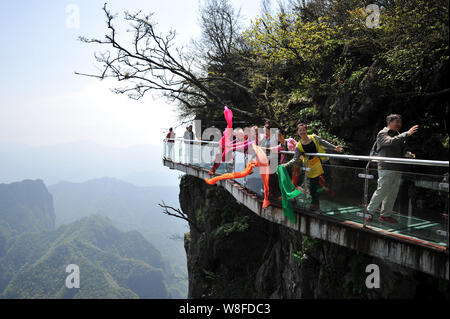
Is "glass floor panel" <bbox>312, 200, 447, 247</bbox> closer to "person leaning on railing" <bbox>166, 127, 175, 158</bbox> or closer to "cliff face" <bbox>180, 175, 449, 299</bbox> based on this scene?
"cliff face" <bbox>180, 175, 449, 299</bbox>

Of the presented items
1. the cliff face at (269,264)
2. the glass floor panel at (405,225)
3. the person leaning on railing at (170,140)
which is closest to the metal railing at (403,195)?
the glass floor panel at (405,225)

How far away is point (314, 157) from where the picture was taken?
536cm

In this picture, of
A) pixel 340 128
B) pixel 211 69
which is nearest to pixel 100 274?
pixel 211 69

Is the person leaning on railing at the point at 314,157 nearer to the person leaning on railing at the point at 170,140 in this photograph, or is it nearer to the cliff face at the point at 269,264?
the cliff face at the point at 269,264

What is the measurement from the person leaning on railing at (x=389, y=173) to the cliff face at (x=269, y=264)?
4.59 ft

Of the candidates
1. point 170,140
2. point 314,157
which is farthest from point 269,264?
point 170,140

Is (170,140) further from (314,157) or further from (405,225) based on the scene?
(405,225)

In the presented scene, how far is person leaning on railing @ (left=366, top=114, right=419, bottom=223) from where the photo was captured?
4.06 metres

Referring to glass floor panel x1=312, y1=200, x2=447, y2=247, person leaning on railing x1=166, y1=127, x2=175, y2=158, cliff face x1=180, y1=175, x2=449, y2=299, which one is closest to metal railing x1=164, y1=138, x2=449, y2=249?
glass floor panel x1=312, y1=200, x2=447, y2=247

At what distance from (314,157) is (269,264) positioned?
6.06 metres

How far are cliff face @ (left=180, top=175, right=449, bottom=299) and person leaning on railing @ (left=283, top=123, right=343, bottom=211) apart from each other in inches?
63.2

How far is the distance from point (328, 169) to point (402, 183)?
1278 millimetres

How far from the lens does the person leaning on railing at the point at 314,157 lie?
17.3 feet

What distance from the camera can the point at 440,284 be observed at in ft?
14.9
